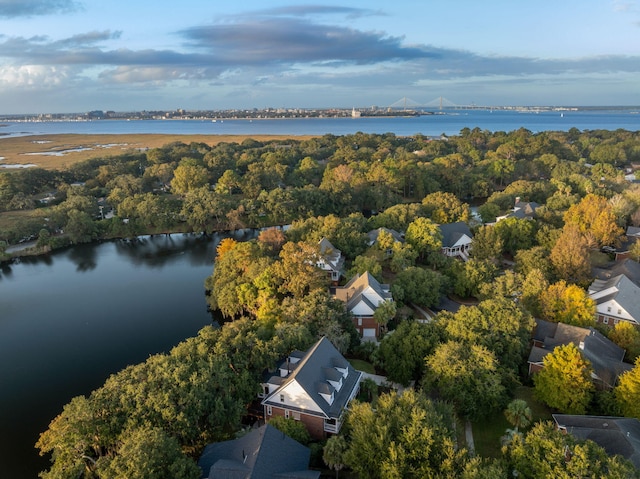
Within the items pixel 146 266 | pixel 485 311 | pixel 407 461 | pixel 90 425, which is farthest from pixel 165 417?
pixel 146 266

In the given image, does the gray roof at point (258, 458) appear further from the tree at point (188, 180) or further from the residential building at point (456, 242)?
the tree at point (188, 180)

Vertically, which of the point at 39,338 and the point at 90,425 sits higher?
the point at 90,425

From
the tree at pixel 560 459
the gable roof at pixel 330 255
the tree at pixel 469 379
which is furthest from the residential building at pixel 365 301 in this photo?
the tree at pixel 560 459

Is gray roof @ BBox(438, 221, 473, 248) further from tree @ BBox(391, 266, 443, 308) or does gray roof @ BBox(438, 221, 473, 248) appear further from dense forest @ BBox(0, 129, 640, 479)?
tree @ BBox(391, 266, 443, 308)

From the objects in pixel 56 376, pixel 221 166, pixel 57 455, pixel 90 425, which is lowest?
pixel 56 376

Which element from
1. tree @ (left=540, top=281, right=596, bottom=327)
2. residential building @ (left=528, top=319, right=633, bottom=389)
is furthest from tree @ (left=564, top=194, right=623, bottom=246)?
residential building @ (left=528, top=319, right=633, bottom=389)

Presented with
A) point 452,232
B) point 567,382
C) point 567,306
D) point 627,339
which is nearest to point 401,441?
point 567,382

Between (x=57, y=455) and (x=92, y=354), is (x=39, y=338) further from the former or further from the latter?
(x=57, y=455)
